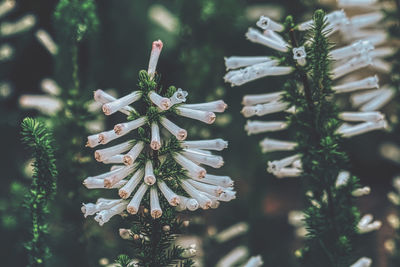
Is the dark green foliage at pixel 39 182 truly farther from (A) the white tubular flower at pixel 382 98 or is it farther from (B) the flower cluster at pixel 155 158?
(A) the white tubular flower at pixel 382 98

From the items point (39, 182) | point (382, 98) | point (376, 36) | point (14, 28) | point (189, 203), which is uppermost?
point (14, 28)

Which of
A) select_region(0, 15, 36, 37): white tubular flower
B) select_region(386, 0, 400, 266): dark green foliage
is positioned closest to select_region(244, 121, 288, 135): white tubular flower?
select_region(386, 0, 400, 266): dark green foliage

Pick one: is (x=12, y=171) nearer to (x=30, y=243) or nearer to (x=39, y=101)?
(x=39, y=101)

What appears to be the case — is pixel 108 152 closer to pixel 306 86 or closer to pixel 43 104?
pixel 306 86

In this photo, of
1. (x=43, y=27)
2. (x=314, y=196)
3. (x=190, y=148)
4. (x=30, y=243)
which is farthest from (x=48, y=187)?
(x=43, y=27)

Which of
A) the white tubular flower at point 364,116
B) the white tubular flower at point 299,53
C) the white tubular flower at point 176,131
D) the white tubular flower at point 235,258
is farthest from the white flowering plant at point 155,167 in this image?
the white tubular flower at point 235,258

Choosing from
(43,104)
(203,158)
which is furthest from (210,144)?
(43,104)

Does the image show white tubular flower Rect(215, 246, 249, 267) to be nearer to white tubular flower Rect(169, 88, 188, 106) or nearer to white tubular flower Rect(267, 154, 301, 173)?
white tubular flower Rect(267, 154, 301, 173)

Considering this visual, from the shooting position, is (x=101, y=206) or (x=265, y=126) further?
(x=265, y=126)

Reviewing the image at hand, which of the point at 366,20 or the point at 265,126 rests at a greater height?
the point at 366,20
